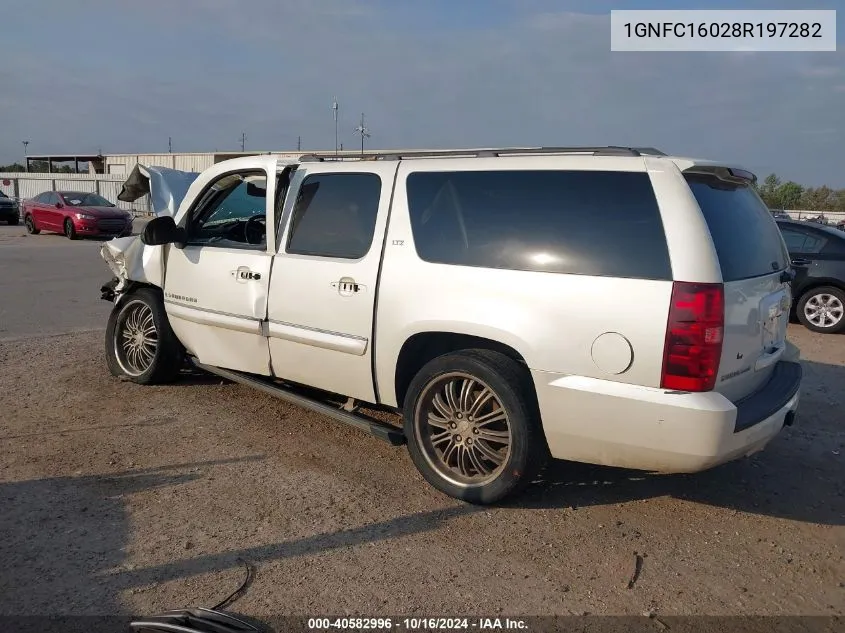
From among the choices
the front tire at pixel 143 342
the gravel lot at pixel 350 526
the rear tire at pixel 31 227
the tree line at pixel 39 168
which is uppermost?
the tree line at pixel 39 168

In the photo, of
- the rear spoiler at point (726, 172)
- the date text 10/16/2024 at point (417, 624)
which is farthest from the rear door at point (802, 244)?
the date text 10/16/2024 at point (417, 624)

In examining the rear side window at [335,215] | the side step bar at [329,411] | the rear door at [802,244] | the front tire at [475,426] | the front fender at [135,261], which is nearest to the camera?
the front tire at [475,426]

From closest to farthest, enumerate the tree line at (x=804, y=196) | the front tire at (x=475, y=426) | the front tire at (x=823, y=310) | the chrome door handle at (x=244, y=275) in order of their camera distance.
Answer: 1. the front tire at (x=475, y=426)
2. the chrome door handle at (x=244, y=275)
3. the front tire at (x=823, y=310)
4. the tree line at (x=804, y=196)

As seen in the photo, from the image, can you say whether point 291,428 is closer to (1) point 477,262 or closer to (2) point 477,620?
(1) point 477,262

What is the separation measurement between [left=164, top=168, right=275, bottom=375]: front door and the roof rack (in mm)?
493

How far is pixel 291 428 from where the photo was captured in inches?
196

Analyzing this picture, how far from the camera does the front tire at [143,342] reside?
5.64 metres

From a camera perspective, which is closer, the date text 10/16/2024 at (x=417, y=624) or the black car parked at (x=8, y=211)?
the date text 10/16/2024 at (x=417, y=624)

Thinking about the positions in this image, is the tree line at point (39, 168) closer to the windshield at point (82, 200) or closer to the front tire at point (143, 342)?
the windshield at point (82, 200)

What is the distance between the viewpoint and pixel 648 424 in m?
Result: 3.28

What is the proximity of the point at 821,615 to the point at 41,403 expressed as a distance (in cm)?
533

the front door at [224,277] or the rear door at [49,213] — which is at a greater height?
the rear door at [49,213]

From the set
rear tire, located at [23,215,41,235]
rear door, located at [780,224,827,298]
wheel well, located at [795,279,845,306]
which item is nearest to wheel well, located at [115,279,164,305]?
rear door, located at [780,224,827,298]

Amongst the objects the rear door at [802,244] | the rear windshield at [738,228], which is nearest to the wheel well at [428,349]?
the rear windshield at [738,228]
